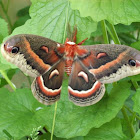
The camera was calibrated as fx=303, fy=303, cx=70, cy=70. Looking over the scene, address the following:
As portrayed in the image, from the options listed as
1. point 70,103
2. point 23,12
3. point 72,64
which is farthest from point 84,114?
point 23,12

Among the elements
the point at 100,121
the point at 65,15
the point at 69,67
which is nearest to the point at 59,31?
the point at 65,15

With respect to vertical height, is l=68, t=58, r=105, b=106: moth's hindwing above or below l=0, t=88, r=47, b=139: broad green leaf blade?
above

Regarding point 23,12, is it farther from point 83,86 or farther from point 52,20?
point 83,86

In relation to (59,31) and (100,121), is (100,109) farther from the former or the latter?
(59,31)

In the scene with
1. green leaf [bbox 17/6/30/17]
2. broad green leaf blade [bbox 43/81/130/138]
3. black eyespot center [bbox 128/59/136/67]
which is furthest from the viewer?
green leaf [bbox 17/6/30/17]

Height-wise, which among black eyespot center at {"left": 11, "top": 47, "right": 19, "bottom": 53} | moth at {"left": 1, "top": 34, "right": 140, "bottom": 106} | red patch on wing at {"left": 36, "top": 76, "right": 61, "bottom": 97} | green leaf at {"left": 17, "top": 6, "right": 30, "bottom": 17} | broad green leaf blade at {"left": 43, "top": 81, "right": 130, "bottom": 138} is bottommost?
green leaf at {"left": 17, "top": 6, "right": 30, "bottom": 17}

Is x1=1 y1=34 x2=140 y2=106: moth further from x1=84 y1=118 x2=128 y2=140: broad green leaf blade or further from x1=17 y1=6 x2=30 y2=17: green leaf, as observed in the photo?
x1=17 y1=6 x2=30 y2=17: green leaf

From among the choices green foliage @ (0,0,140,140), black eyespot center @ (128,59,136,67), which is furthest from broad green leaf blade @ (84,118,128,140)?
black eyespot center @ (128,59,136,67)
